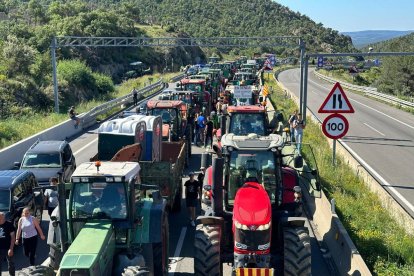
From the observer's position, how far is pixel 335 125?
1441cm

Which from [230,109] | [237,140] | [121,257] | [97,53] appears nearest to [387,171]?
[230,109]

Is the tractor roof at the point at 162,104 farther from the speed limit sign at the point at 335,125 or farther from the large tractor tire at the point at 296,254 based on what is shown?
the large tractor tire at the point at 296,254

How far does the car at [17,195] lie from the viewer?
12531 millimetres

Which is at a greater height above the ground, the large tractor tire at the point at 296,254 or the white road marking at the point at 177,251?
the large tractor tire at the point at 296,254

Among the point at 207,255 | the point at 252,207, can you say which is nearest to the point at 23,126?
the point at 207,255

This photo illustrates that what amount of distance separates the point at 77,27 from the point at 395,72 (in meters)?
45.1

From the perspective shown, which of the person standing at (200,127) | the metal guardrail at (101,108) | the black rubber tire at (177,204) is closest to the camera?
the black rubber tire at (177,204)

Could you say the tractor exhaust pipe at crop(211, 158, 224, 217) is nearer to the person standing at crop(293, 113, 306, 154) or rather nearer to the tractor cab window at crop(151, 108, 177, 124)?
the tractor cab window at crop(151, 108, 177, 124)

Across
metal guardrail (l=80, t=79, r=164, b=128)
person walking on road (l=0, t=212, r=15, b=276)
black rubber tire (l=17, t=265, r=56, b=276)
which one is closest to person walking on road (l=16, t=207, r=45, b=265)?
person walking on road (l=0, t=212, r=15, b=276)

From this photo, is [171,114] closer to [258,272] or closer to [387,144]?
[258,272]

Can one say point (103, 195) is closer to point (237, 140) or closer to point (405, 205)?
point (237, 140)

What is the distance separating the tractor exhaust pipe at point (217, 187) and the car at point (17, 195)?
16.0 feet

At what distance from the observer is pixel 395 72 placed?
71.0 metres

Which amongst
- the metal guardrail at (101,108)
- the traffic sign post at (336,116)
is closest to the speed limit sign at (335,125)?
the traffic sign post at (336,116)
